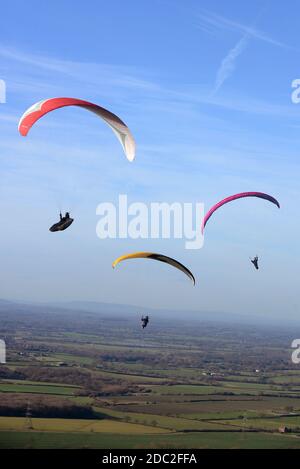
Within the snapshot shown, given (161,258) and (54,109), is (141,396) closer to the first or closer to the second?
(161,258)

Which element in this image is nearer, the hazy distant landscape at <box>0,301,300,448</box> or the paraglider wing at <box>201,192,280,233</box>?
the paraglider wing at <box>201,192,280,233</box>

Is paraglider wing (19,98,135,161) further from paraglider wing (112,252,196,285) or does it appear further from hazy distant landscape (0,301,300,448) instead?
hazy distant landscape (0,301,300,448)

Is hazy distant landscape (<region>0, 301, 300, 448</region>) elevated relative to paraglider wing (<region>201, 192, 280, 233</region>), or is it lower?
→ lower

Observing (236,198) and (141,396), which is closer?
(236,198)

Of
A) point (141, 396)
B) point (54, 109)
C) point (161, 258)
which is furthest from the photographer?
point (141, 396)

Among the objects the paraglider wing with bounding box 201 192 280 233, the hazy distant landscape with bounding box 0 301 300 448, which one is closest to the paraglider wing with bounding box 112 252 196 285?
the paraglider wing with bounding box 201 192 280 233

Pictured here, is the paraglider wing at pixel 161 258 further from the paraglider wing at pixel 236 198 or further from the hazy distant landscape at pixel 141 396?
the hazy distant landscape at pixel 141 396

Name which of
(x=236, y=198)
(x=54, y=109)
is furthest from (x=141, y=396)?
(x=54, y=109)
